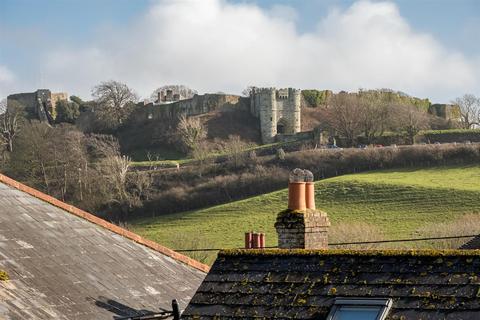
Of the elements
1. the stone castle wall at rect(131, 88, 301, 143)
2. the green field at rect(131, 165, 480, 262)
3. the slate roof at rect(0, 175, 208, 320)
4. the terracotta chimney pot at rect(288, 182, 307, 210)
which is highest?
the stone castle wall at rect(131, 88, 301, 143)

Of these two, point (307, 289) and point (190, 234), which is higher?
point (307, 289)

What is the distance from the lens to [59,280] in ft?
41.3

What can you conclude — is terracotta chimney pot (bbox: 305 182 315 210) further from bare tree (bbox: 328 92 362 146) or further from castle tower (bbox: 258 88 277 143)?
castle tower (bbox: 258 88 277 143)

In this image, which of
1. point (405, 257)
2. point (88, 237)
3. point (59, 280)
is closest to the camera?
point (405, 257)

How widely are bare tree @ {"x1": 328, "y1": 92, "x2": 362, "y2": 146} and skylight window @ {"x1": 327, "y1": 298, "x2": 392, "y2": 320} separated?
317ft

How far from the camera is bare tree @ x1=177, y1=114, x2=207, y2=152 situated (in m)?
113

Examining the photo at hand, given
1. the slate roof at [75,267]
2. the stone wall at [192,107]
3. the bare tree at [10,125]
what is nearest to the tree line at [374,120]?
the stone wall at [192,107]

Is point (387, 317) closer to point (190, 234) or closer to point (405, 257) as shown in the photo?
point (405, 257)

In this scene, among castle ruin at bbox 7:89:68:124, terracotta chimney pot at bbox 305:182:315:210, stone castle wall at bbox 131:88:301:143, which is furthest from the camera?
castle ruin at bbox 7:89:68:124

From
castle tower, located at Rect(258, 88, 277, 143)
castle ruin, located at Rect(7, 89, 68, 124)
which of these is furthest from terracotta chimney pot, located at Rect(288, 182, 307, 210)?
castle ruin, located at Rect(7, 89, 68, 124)

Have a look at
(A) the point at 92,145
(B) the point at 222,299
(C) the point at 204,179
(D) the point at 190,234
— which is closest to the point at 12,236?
(B) the point at 222,299

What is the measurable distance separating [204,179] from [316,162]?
458 inches

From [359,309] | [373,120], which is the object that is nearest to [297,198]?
[359,309]

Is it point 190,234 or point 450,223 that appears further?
point 190,234
